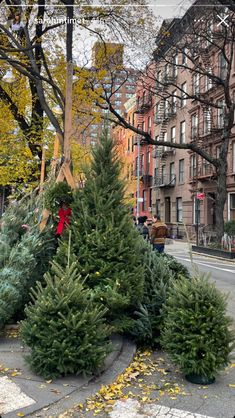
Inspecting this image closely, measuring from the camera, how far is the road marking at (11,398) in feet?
11.2

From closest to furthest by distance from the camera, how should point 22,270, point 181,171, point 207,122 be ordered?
point 22,270
point 207,122
point 181,171

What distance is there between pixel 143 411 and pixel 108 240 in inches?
75.9

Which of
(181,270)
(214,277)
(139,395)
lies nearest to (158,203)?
(214,277)

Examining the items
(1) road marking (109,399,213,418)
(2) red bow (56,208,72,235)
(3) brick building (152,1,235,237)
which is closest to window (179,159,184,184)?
(3) brick building (152,1,235,237)

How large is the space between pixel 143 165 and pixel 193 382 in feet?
144

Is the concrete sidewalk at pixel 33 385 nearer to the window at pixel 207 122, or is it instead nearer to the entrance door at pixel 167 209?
the window at pixel 207 122

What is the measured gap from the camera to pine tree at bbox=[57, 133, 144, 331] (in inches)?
186

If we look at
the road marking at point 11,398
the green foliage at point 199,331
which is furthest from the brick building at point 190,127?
the road marking at point 11,398

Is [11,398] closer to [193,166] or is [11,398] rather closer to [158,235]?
[158,235]

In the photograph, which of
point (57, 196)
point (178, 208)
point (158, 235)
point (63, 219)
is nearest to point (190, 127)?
point (178, 208)

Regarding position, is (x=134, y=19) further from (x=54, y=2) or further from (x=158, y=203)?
(x=158, y=203)

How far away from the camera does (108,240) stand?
483cm

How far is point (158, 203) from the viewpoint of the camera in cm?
4222

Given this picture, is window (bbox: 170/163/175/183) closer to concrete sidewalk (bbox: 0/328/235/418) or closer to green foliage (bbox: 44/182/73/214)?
green foliage (bbox: 44/182/73/214)
